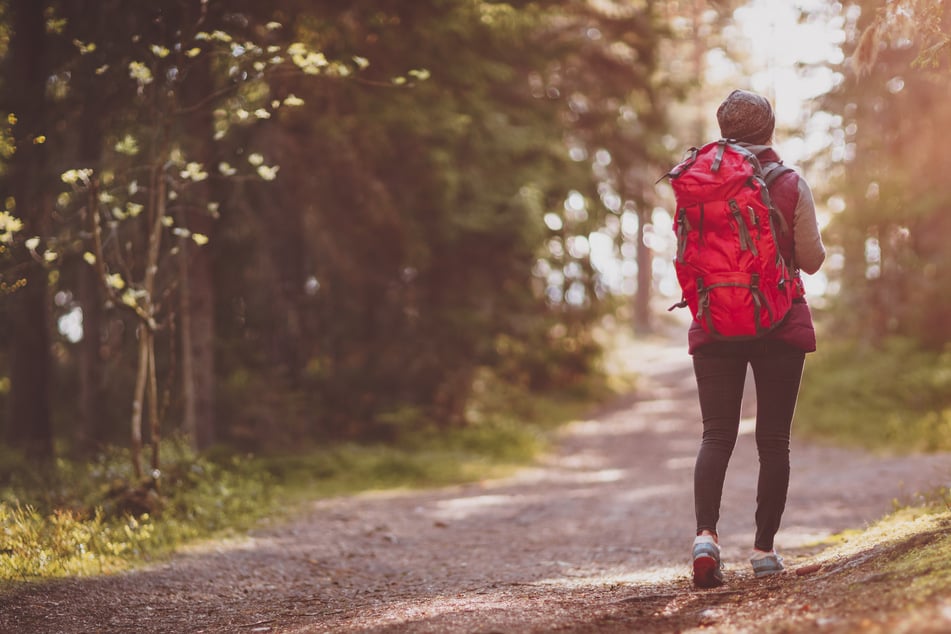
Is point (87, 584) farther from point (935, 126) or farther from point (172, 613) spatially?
point (935, 126)

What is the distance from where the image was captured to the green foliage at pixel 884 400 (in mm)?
11305

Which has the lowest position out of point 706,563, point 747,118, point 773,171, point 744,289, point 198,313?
point 706,563

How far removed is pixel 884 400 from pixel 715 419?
10.2m

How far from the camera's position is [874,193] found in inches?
571

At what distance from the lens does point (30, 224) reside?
919cm

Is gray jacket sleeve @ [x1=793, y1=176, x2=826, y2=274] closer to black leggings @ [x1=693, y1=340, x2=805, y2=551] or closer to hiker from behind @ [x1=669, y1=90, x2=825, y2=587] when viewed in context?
hiker from behind @ [x1=669, y1=90, x2=825, y2=587]

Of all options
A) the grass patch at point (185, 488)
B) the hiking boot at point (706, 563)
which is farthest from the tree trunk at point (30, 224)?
the hiking boot at point (706, 563)

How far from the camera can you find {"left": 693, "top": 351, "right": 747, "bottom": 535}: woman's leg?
13.7 feet

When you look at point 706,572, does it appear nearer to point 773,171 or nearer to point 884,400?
point 773,171

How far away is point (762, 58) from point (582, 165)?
14.5m

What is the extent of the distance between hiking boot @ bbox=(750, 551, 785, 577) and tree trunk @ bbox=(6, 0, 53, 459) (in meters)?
7.22

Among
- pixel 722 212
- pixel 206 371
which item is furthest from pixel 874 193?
pixel 722 212

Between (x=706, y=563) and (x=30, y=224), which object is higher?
(x=30, y=224)

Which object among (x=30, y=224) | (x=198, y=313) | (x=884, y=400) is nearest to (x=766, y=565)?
(x=198, y=313)
